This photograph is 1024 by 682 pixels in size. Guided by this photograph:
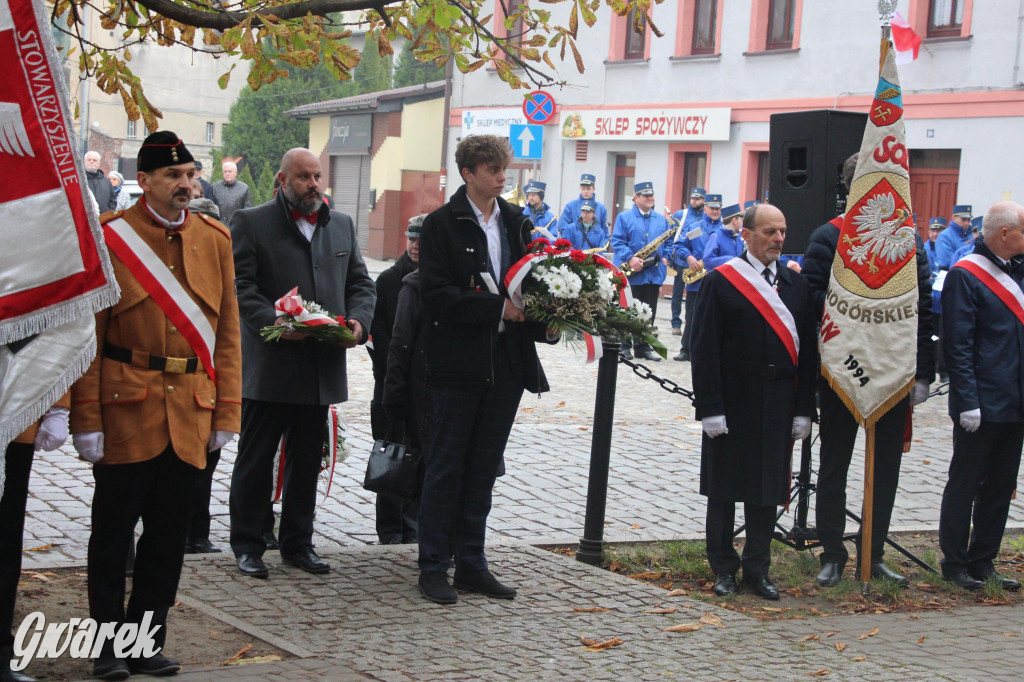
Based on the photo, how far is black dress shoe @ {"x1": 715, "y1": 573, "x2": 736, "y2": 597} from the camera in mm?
6777

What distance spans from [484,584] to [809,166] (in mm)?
3598

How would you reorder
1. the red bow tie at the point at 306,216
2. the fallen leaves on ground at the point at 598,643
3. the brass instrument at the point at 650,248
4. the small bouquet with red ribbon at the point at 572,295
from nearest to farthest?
1. the fallen leaves on ground at the point at 598,643
2. the small bouquet with red ribbon at the point at 572,295
3. the red bow tie at the point at 306,216
4. the brass instrument at the point at 650,248

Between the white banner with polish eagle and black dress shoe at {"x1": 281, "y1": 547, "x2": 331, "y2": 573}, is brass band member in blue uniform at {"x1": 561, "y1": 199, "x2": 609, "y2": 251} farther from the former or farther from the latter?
black dress shoe at {"x1": 281, "y1": 547, "x2": 331, "y2": 573}

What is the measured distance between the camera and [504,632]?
578 cm

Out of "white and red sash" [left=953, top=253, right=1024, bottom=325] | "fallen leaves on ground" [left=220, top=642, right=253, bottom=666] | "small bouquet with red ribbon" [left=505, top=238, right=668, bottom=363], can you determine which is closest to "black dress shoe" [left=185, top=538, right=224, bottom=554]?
"fallen leaves on ground" [left=220, top=642, right=253, bottom=666]

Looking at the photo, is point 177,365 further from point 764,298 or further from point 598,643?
point 764,298

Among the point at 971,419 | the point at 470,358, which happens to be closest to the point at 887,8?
the point at 971,419

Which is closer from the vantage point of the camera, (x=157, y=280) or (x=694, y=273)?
(x=157, y=280)

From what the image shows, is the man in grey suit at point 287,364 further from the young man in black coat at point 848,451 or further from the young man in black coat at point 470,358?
the young man in black coat at point 848,451

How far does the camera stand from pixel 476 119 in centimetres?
3503

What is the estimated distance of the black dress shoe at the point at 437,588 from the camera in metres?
6.14

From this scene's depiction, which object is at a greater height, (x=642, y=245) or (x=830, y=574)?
(x=642, y=245)

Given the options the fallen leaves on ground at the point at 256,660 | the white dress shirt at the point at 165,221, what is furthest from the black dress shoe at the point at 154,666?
the white dress shirt at the point at 165,221

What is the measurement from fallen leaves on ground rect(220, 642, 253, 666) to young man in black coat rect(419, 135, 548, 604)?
1087 mm
